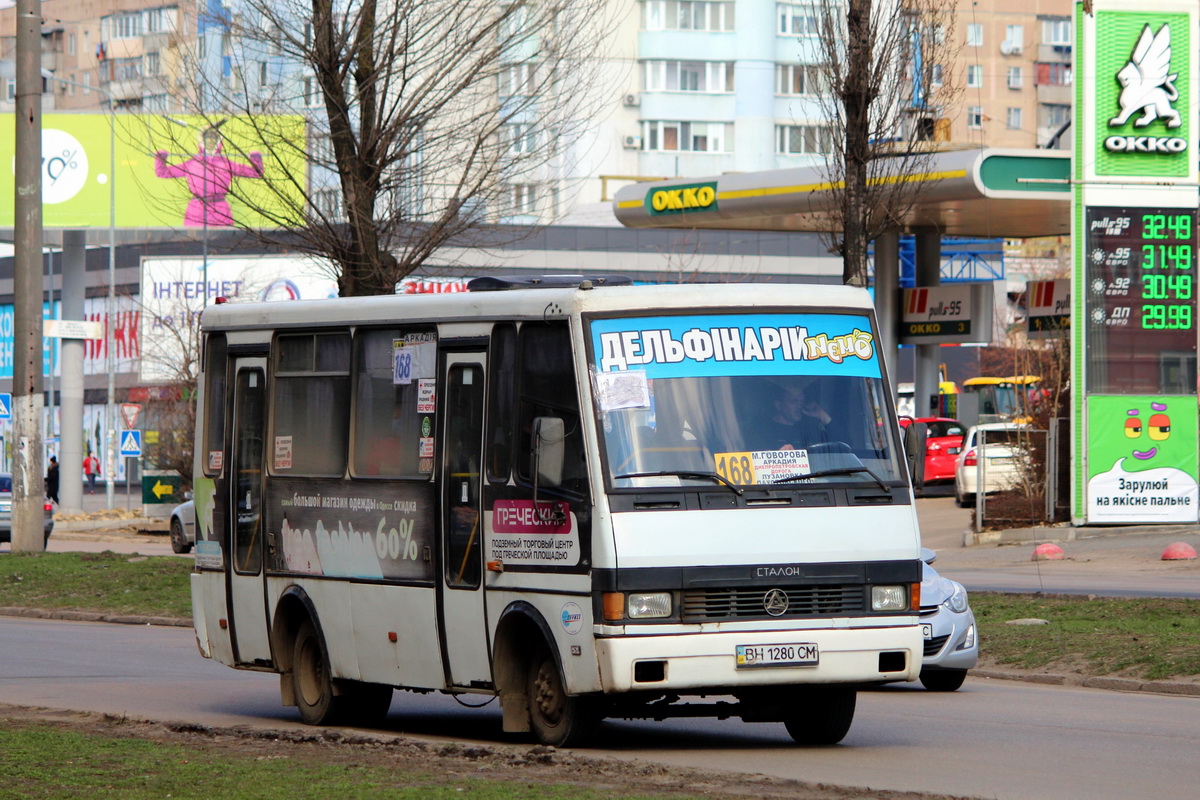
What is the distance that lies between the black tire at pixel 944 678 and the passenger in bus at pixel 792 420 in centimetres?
468

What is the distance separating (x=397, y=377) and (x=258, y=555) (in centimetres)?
196

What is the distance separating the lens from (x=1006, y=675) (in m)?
15.9

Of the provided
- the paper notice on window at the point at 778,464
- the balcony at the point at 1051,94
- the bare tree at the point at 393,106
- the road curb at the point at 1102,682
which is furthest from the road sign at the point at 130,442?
the balcony at the point at 1051,94

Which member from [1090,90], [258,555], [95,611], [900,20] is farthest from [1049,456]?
[258,555]

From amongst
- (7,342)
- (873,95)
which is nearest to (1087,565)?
(873,95)

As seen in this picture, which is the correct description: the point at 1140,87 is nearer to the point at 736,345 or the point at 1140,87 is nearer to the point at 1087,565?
the point at 1087,565

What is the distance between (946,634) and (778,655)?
14.8ft

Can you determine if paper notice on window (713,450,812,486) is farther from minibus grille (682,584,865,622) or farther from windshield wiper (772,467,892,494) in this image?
minibus grille (682,584,865,622)

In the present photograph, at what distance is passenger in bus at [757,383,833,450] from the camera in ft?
34.4

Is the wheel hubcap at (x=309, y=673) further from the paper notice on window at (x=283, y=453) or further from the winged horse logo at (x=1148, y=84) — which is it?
the winged horse logo at (x=1148, y=84)

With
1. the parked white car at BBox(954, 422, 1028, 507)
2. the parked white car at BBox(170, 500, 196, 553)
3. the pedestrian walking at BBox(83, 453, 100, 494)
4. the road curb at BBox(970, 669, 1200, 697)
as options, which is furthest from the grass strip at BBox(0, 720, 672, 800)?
the pedestrian walking at BBox(83, 453, 100, 494)

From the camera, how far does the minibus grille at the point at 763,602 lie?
33.1 feet

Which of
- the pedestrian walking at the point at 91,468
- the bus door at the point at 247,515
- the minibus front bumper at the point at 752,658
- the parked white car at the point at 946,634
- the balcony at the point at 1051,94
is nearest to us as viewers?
the minibus front bumper at the point at 752,658

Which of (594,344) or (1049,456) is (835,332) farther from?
(1049,456)
